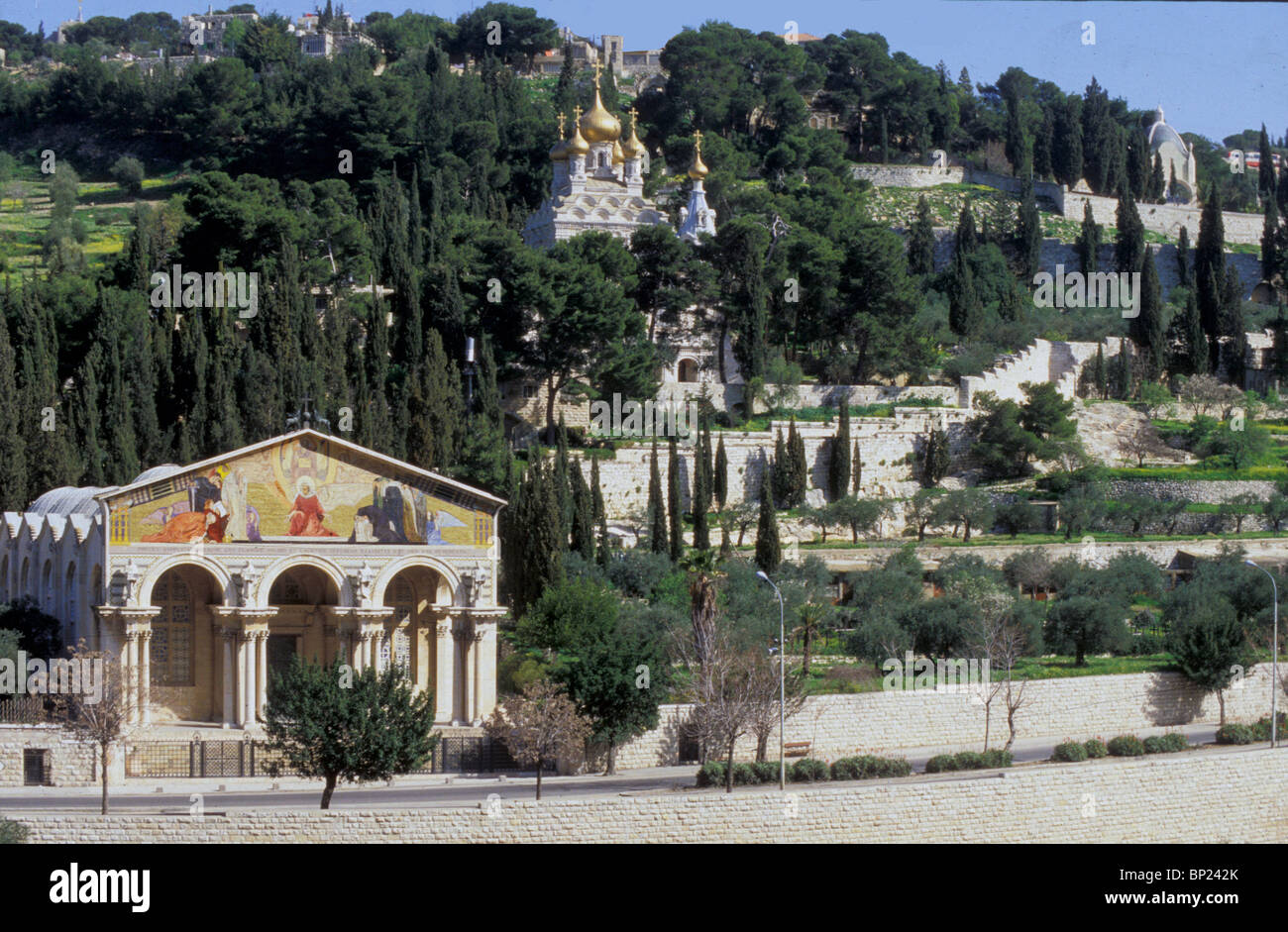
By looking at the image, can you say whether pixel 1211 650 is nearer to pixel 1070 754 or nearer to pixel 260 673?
pixel 1070 754

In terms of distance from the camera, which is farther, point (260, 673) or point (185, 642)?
point (185, 642)

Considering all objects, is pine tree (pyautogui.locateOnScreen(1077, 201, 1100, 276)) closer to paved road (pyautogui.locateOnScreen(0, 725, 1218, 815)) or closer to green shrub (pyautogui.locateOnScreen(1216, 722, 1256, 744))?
green shrub (pyautogui.locateOnScreen(1216, 722, 1256, 744))

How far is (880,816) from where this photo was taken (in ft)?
130

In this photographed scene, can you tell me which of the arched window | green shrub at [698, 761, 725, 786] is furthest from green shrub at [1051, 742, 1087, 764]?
the arched window

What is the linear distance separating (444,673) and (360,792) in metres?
8.31

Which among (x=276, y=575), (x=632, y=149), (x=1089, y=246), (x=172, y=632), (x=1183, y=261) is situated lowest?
(x=172, y=632)

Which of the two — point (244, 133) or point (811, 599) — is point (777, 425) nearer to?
point (811, 599)

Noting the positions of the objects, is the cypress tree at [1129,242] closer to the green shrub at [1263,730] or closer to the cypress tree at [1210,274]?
the cypress tree at [1210,274]

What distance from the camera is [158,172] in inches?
4921

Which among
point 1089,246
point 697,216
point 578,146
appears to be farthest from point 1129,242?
point 578,146

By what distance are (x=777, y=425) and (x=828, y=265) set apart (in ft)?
37.3

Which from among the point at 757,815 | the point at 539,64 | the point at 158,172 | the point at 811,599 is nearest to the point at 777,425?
the point at 811,599

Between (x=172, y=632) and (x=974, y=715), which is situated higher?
(x=172, y=632)

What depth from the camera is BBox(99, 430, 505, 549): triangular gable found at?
48.5 m
